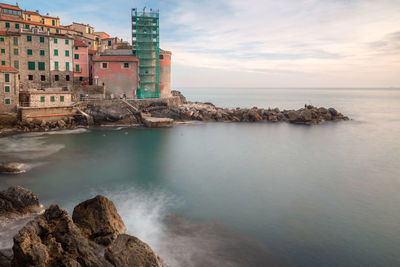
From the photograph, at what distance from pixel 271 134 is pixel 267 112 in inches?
545

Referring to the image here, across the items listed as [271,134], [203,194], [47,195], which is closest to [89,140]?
[47,195]

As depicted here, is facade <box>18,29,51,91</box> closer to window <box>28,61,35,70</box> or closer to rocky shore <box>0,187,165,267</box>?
window <box>28,61,35,70</box>

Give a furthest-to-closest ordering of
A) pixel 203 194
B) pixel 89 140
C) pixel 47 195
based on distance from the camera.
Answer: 1. pixel 89 140
2. pixel 203 194
3. pixel 47 195

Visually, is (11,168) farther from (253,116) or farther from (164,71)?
(253,116)

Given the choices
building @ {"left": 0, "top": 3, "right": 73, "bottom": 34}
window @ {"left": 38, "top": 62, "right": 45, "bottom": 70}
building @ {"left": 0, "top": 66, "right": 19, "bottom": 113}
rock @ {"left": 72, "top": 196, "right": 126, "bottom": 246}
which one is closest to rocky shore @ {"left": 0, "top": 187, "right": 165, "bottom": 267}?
rock @ {"left": 72, "top": 196, "right": 126, "bottom": 246}

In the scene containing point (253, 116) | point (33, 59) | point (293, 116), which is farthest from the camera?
point (293, 116)

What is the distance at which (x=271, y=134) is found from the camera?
44.2m

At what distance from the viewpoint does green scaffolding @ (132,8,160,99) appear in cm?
5156

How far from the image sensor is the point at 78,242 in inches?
396

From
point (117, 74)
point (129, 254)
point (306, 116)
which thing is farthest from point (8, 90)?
point (306, 116)

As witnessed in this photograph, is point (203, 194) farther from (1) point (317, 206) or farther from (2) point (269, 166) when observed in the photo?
(2) point (269, 166)

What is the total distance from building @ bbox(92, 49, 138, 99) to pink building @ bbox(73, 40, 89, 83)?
1.73m

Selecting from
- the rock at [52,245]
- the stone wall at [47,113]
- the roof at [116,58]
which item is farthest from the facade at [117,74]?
the rock at [52,245]

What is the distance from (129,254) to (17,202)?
820cm
